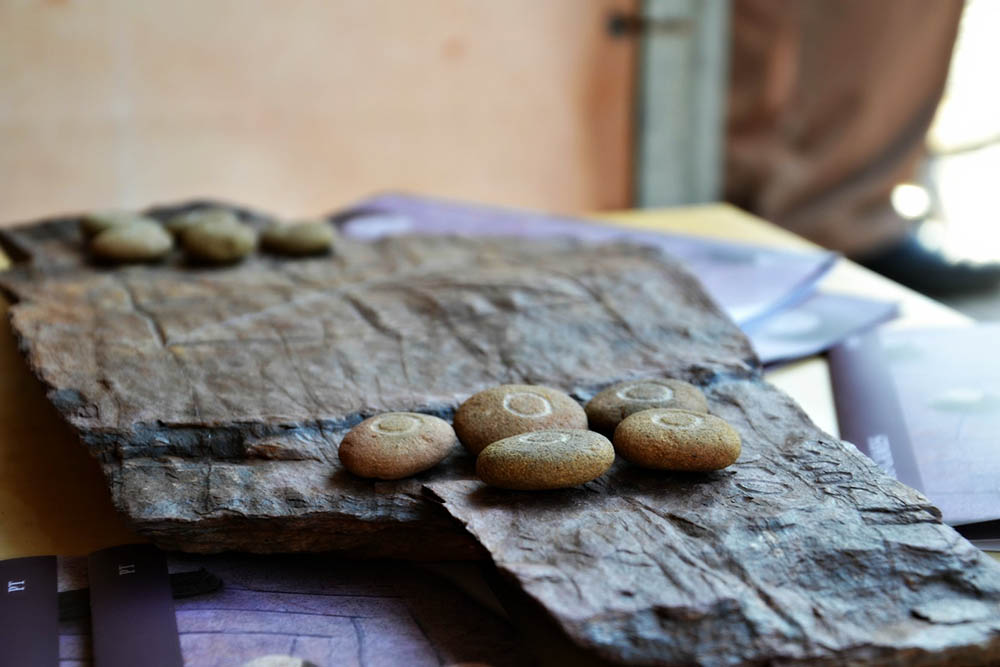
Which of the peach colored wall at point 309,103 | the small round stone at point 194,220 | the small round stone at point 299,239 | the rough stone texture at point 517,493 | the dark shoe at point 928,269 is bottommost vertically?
the dark shoe at point 928,269

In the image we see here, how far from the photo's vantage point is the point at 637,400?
150 cm

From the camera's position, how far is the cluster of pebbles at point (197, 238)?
2238 mm

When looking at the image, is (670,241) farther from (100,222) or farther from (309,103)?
(309,103)

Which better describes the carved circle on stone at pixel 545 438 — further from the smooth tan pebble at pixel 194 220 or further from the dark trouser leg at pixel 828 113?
the dark trouser leg at pixel 828 113

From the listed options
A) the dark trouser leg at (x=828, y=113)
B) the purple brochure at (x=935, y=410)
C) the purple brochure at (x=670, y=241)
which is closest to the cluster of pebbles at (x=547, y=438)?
the purple brochure at (x=935, y=410)

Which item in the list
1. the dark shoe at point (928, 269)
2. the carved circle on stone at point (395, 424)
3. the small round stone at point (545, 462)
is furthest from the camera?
the dark shoe at point (928, 269)

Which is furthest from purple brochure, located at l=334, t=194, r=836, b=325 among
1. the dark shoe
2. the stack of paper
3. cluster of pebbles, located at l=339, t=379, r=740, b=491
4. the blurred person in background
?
the dark shoe

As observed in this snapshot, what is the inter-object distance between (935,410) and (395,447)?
1.00m

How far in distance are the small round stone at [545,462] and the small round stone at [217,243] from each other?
3.76ft

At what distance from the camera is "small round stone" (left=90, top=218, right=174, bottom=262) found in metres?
2.23

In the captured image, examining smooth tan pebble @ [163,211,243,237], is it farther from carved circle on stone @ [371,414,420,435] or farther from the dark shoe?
the dark shoe

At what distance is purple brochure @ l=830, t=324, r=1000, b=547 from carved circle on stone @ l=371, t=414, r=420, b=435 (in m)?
0.76

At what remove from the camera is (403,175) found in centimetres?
419

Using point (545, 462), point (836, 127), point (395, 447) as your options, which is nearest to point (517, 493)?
point (545, 462)
